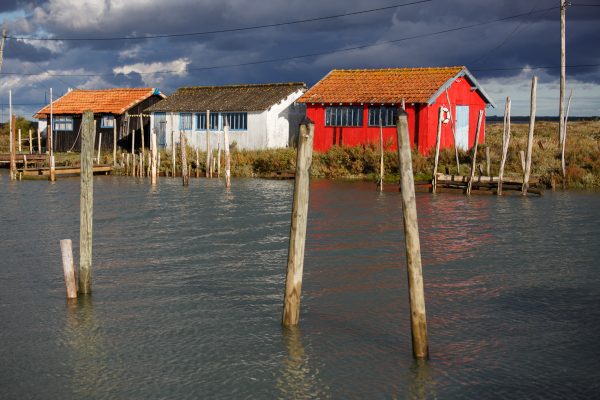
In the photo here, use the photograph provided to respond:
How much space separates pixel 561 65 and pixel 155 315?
25.5 metres

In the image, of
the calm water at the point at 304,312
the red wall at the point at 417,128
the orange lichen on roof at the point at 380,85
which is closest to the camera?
the calm water at the point at 304,312

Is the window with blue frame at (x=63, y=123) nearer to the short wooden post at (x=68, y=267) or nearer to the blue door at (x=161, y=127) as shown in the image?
the blue door at (x=161, y=127)

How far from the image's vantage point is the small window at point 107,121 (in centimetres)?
4794

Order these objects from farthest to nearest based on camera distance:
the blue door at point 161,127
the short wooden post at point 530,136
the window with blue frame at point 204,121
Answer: the blue door at point 161,127, the window with blue frame at point 204,121, the short wooden post at point 530,136

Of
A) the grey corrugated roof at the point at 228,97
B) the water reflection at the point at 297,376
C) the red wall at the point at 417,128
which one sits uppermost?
the grey corrugated roof at the point at 228,97

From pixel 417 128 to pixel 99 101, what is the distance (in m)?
23.4

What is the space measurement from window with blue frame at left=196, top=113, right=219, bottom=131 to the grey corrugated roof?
47cm

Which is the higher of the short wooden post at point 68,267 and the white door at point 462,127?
the white door at point 462,127

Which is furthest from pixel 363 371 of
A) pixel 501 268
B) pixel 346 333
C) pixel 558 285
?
pixel 501 268

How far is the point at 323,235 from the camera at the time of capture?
18219 millimetres

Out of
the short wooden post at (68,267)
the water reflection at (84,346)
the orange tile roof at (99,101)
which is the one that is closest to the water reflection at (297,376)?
the water reflection at (84,346)

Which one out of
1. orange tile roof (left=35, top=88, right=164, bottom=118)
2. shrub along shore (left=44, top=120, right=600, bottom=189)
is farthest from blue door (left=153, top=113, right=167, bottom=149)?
shrub along shore (left=44, top=120, right=600, bottom=189)

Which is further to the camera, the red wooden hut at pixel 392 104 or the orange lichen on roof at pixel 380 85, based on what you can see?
the orange lichen on roof at pixel 380 85

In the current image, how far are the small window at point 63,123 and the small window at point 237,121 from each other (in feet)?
42.5
